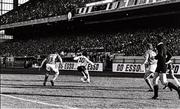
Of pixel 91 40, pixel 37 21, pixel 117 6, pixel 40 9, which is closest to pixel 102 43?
pixel 91 40

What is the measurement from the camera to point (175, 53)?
32219 millimetres

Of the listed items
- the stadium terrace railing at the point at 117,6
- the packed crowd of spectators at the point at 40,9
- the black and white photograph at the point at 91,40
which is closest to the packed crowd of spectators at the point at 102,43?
the black and white photograph at the point at 91,40

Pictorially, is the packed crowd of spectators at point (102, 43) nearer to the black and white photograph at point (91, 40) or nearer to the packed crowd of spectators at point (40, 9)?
the black and white photograph at point (91, 40)

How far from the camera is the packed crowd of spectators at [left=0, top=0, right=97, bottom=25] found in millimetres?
48844

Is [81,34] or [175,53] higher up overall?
[81,34]

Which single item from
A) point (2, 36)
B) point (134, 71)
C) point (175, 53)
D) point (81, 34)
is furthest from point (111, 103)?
point (2, 36)

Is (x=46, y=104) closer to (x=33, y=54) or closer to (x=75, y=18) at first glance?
(x=75, y=18)

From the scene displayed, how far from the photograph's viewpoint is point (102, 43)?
42219mm

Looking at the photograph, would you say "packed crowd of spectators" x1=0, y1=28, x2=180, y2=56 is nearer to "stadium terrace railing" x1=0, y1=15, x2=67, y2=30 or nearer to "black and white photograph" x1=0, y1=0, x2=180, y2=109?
"black and white photograph" x1=0, y1=0, x2=180, y2=109

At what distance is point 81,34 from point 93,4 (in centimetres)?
667

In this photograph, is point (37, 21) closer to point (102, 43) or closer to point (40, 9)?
point (40, 9)

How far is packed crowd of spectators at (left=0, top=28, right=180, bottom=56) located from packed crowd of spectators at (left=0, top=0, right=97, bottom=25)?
365cm

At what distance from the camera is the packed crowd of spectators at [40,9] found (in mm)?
48844

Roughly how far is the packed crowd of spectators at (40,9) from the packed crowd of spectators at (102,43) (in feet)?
12.0
